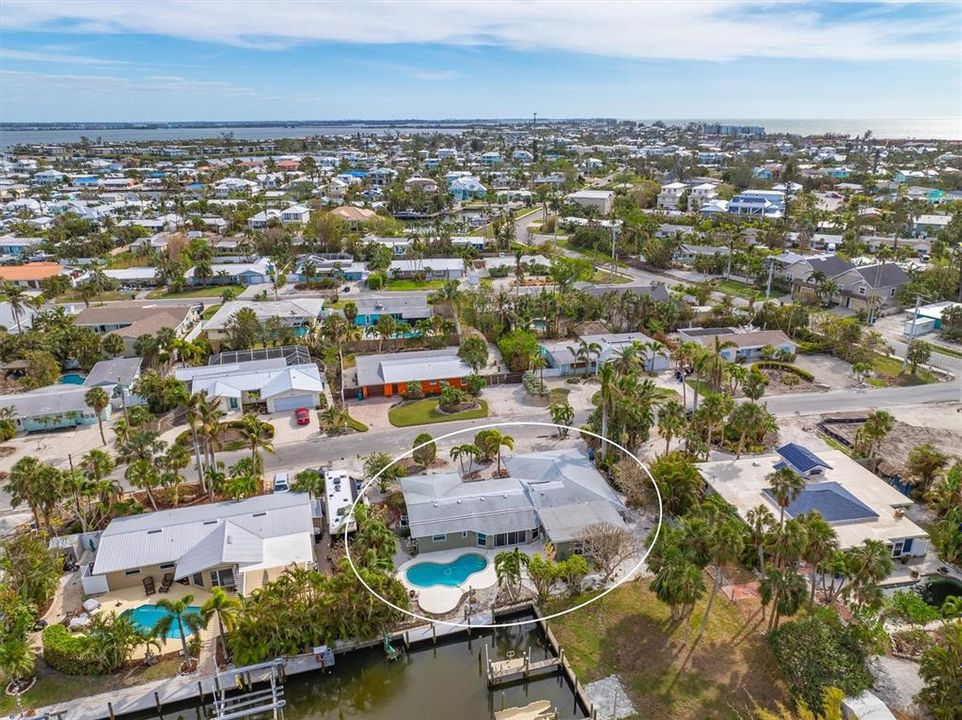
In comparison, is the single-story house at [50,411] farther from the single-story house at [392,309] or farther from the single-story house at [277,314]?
the single-story house at [392,309]

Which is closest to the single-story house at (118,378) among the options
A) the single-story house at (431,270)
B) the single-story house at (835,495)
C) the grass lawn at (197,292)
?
the grass lawn at (197,292)

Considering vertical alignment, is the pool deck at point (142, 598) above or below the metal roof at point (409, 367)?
below

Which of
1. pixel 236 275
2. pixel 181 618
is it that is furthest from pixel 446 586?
pixel 236 275

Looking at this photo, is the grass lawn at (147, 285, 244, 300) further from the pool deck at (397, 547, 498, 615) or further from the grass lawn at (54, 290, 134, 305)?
the pool deck at (397, 547, 498, 615)

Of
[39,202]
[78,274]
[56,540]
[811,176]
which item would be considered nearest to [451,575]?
[56,540]

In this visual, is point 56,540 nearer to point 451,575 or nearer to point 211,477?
point 211,477

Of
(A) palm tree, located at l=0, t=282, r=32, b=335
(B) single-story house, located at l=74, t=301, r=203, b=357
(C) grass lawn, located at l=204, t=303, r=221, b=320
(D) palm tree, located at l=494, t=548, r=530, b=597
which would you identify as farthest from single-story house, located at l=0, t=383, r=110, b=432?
(D) palm tree, located at l=494, t=548, r=530, b=597
